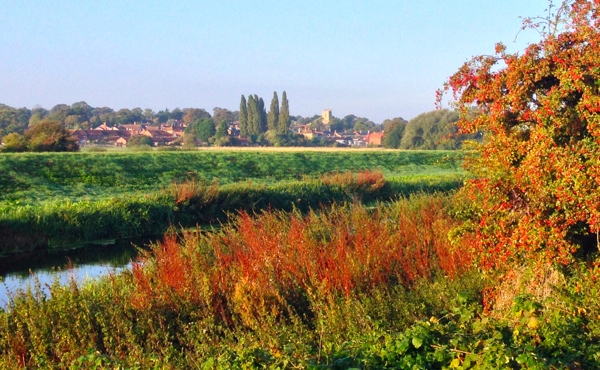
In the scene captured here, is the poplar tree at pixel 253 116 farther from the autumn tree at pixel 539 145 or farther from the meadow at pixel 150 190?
the autumn tree at pixel 539 145

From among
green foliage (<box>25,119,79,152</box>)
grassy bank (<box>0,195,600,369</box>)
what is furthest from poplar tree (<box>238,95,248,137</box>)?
grassy bank (<box>0,195,600,369</box>)

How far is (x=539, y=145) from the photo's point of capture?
22.9 ft

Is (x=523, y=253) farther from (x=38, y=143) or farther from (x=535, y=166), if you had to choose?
(x=38, y=143)

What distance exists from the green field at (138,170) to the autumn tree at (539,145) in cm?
A: 1524

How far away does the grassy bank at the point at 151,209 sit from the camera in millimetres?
18219

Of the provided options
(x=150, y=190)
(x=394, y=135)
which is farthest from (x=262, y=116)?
(x=150, y=190)

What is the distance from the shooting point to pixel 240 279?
25.1ft

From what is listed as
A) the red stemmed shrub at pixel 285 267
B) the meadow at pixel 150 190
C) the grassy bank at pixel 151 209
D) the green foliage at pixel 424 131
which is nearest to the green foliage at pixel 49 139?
the meadow at pixel 150 190

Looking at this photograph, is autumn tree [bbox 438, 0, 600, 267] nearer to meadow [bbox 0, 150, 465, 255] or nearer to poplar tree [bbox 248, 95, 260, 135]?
meadow [bbox 0, 150, 465, 255]

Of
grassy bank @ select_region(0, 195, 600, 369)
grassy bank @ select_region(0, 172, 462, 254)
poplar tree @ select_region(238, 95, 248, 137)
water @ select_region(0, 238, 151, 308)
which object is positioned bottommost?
water @ select_region(0, 238, 151, 308)

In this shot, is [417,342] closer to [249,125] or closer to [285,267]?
[285,267]

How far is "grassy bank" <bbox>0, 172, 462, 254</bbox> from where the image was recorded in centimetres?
1822

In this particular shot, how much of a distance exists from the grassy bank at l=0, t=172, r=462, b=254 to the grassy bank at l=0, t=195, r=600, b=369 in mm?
5887

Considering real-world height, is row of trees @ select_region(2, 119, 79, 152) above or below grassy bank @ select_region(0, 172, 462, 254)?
above
